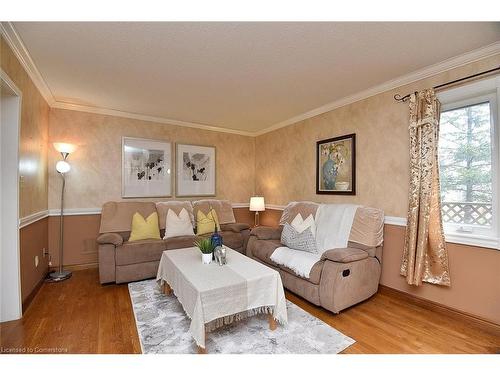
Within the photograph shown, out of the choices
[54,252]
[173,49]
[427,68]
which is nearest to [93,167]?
[54,252]

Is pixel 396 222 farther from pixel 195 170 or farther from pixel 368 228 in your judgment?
pixel 195 170

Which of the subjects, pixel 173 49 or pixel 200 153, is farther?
pixel 200 153

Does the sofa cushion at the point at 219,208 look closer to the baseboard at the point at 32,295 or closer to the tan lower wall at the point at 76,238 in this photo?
the tan lower wall at the point at 76,238

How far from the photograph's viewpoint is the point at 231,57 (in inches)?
88.1

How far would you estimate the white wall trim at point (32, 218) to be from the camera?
2.32 m

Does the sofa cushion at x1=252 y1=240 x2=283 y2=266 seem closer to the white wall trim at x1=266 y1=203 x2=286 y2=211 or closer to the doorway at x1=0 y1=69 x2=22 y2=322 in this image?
the white wall trim at x1=266 y1=203 x2=286 y2=211

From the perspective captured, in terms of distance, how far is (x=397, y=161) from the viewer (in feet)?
8.97

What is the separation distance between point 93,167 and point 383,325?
4.17m

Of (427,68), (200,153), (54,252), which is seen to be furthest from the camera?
(200,153)

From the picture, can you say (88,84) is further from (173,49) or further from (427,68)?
(427,68)

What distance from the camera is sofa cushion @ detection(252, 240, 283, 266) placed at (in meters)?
3.00

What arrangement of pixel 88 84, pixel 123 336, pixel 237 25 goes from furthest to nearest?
pixel 88 84 < pixel 123 336 < pixel 237 25

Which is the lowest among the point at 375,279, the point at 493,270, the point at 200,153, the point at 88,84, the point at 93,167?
the point at 375,279

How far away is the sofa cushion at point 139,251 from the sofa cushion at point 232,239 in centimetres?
90
